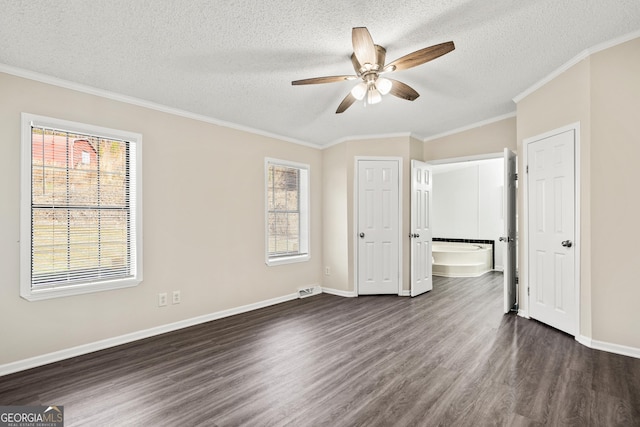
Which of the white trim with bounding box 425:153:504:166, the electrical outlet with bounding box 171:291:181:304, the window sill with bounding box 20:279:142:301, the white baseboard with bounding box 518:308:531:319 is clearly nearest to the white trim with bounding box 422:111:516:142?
the white trim with bounding box 425:153:504:166

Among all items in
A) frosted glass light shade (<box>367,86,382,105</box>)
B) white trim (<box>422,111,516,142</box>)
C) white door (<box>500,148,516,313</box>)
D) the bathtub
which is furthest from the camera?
the bathtub

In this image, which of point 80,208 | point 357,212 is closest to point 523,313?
point 357,212

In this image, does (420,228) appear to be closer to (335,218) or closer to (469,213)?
(335,218)

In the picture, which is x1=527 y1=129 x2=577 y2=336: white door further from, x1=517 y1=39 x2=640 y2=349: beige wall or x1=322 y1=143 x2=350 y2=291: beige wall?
x1=322 y1=143 x2=350 y2=291: beige wall

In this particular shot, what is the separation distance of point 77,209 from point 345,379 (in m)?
2.81

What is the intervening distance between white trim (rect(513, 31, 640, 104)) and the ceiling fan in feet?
4.83

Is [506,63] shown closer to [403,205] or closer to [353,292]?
[403,205]

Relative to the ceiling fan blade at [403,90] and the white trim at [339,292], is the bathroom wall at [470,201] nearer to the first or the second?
the white trim at [339,292]

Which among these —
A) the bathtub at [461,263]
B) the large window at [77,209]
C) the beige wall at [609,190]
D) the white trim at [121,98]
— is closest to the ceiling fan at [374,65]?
the beige wall at [609,190]

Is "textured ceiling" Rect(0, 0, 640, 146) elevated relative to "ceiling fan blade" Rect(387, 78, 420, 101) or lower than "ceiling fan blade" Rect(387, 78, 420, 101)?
elevated

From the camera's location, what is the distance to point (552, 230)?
3.23 metres

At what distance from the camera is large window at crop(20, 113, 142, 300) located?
8.78 feet

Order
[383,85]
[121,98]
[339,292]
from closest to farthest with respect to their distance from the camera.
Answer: [383,85]
[121,98]
[339,292]

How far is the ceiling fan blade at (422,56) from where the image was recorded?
1990 millimetres
